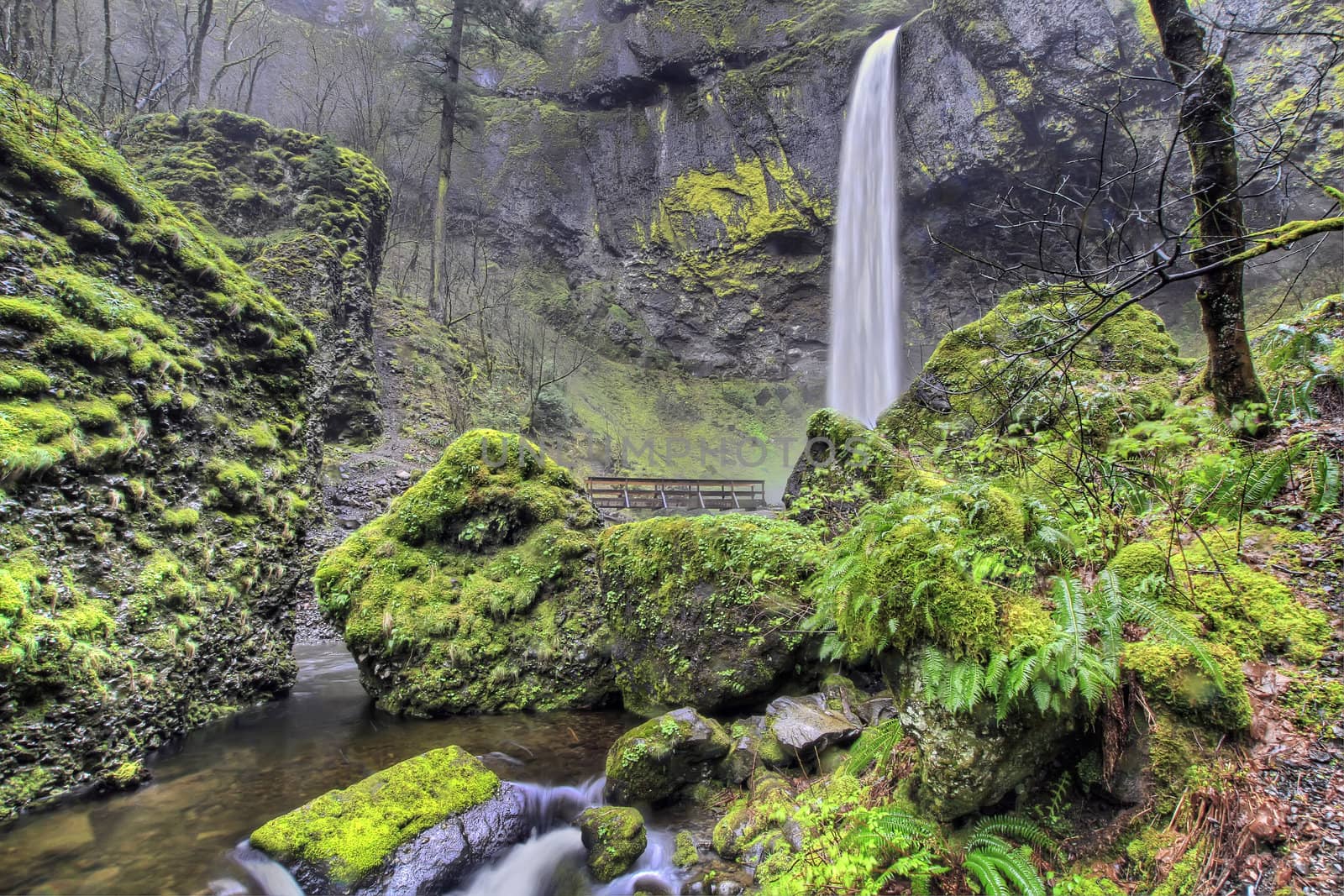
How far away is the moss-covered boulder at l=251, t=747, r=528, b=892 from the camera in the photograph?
3943 mm

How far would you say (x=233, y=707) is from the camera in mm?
6465

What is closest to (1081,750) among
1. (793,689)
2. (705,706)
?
(793,689)

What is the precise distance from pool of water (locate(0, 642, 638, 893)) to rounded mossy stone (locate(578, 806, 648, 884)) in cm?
93

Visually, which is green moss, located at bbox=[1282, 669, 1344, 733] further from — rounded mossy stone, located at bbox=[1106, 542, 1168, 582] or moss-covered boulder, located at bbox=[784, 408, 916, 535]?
moss-covered boulder, located at bbox=[784, 408, 916, 535]

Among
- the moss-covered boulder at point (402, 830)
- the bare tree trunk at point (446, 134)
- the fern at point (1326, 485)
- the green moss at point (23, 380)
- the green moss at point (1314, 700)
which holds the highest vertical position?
the bare tree trunk at point (446, 134)

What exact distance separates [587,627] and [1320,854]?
6050mm

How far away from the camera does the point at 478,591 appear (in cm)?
731

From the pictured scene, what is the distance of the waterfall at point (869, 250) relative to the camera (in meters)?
24.8

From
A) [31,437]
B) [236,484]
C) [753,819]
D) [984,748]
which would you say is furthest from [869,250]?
[31,437]

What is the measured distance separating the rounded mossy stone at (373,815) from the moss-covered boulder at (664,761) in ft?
3.37

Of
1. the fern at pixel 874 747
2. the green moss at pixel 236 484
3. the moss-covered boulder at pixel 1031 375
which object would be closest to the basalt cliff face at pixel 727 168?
the moss-covered boulder at pixel 1031 375

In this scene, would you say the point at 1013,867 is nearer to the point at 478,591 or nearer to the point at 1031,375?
the point at 1031,375

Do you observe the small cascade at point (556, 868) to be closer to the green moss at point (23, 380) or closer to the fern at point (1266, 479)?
the fern at point (1266, 479)

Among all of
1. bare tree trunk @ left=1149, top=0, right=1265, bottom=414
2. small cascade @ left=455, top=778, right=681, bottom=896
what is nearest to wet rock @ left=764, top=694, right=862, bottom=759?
small cascade @ left=455, top=778, right=681, bottom=896
